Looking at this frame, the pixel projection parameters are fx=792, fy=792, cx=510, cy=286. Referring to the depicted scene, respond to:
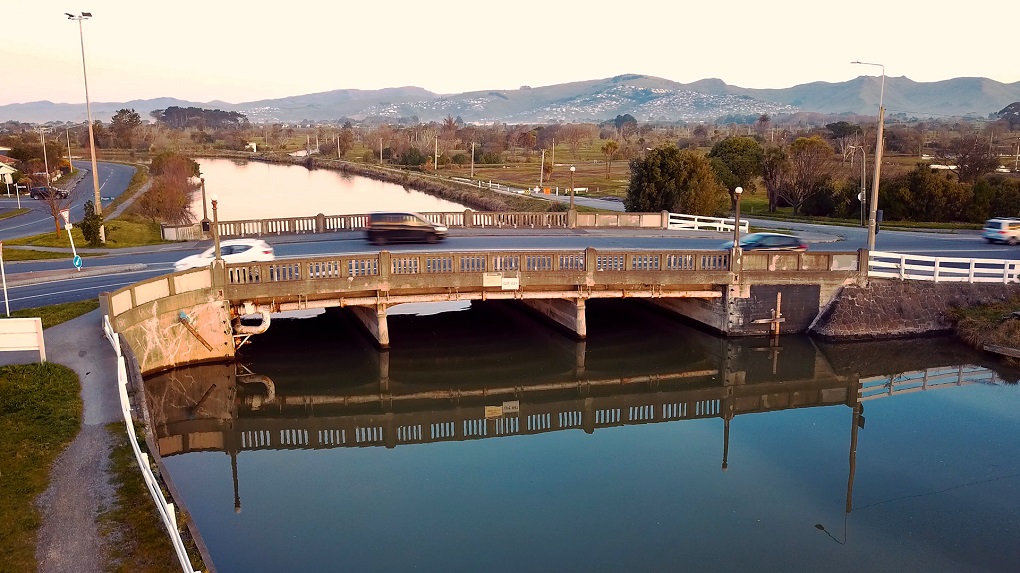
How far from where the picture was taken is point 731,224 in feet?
151

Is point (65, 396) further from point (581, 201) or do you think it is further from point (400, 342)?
point (581, 201)

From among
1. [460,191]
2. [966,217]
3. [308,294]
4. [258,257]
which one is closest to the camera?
[308,294]

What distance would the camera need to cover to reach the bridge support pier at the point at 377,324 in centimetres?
2944

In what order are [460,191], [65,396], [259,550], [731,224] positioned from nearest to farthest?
1. [259,550]
2. [65,396]
3. [731,224]
4. [460,191]

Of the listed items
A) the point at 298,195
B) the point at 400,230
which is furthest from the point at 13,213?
the point at 298,195

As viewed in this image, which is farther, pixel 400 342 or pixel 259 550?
pixel 400 342

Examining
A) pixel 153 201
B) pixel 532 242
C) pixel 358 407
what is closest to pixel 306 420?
pixel 358 407

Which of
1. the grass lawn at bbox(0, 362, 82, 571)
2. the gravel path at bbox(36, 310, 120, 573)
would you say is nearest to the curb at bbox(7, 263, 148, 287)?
the gravel path at bbox(36, 310, 120, 573)

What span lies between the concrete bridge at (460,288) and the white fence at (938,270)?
1.32 meters

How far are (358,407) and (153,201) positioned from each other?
3849cm

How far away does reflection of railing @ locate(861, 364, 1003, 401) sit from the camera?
91.5 ft

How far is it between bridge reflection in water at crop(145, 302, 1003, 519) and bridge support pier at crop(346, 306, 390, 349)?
0.59 meters

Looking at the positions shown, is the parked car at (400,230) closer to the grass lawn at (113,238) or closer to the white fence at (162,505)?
the grass lawn at (113,238)

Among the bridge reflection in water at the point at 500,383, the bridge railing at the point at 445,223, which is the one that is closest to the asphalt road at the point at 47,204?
the bridge railing at the point at 445,223
